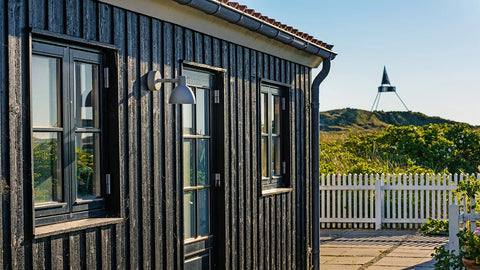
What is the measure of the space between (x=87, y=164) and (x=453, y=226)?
185 inches

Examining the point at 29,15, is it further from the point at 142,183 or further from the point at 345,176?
the point at 345,176

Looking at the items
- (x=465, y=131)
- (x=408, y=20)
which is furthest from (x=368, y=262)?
(x=408, y=20)

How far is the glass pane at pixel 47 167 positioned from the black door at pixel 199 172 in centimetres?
171

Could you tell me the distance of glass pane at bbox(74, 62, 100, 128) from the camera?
5246 millimetres

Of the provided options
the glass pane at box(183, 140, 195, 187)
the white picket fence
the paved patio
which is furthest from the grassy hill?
the glass pane at box(183, 140, 195, 187)

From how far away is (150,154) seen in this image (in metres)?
5.96

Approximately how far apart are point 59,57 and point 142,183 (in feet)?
4.34

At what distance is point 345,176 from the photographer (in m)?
15.3

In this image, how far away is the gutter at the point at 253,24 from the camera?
20.3ft

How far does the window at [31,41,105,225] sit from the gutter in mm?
1139

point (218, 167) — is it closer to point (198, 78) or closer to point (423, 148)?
point (198, 78)

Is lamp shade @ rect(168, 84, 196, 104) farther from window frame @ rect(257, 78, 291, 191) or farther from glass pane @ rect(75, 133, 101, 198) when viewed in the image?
window frame @ rect(257, 78, 291, 191)

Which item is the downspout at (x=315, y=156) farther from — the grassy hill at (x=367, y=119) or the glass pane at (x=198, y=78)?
the grassy hill at (x=367, y=119)

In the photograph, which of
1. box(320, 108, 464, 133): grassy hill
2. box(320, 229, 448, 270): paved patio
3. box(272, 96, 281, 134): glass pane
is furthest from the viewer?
box(320, 108, 464, 133): grassy hill
